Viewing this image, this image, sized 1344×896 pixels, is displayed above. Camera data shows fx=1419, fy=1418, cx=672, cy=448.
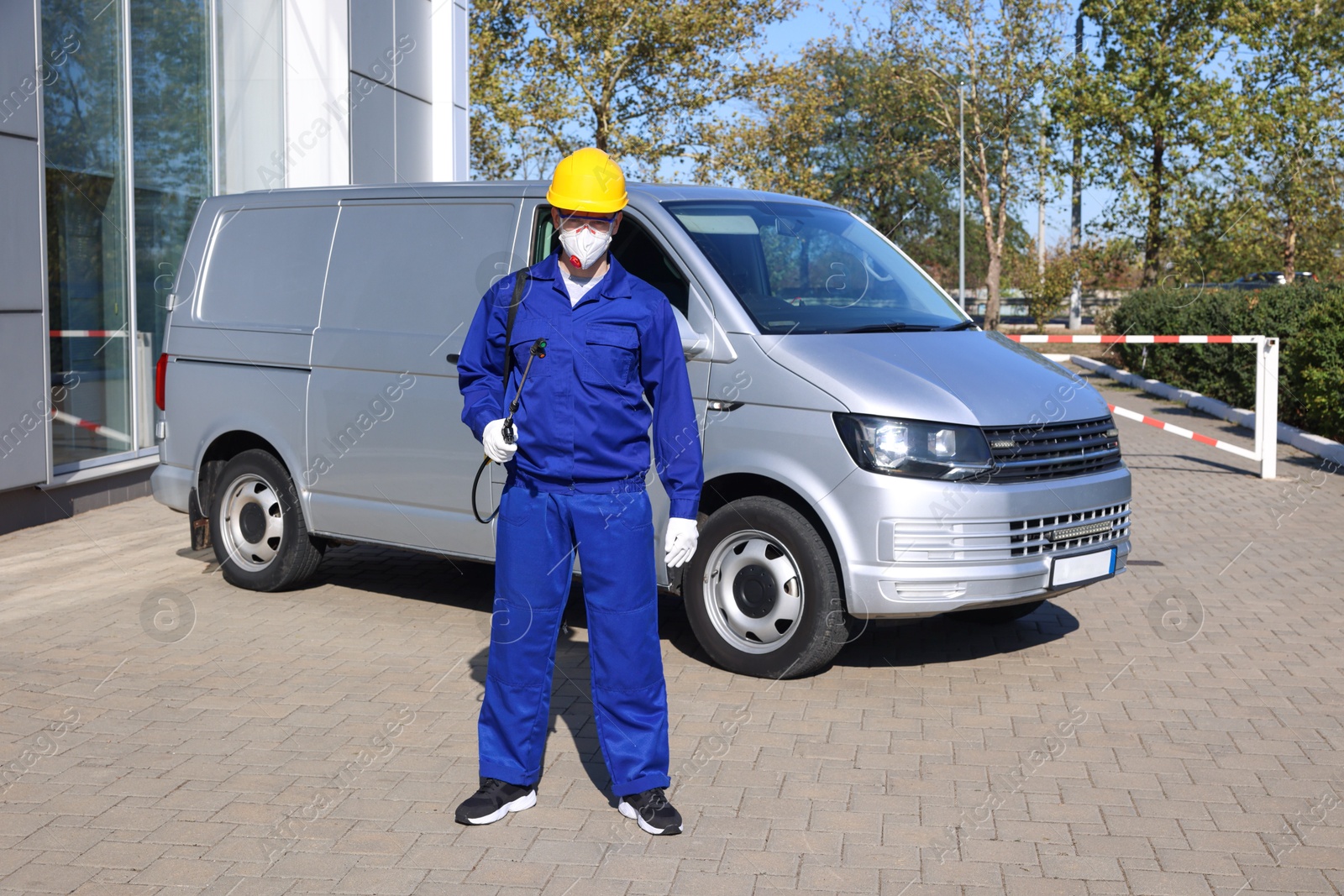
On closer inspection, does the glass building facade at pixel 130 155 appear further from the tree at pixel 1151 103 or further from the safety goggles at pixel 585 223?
the tree at pixel 1151 103

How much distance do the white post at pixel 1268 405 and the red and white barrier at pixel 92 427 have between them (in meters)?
9.77

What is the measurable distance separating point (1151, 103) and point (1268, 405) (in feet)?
74.0

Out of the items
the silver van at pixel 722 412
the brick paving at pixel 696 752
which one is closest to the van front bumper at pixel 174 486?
the silver van at pixel 722 412

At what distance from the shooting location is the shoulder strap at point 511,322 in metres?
4.30

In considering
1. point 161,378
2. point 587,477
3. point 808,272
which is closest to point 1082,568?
Result: point 808,272

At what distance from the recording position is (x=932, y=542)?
558cm

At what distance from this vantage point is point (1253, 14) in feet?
105

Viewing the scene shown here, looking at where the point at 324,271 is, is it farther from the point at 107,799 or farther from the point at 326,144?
the point at 326,144

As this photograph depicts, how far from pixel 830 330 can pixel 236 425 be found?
11.1 feet

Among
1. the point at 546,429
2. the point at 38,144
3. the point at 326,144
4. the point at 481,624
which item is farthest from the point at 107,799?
the point at 326,144

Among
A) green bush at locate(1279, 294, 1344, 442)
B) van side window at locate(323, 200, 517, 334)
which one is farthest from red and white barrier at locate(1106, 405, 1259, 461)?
van side window at locate(323, 200, 517, 334)

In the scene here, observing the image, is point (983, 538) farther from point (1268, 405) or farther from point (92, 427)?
point (1268, 405)

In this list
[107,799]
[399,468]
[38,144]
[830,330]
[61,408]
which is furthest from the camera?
[61,408]

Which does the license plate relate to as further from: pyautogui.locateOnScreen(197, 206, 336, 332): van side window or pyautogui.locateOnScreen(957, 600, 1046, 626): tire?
pyautogui.locateOnScreen(197, 206, 336, 332): van side window
